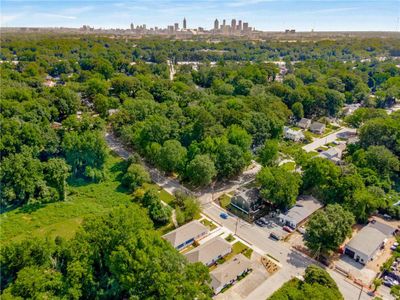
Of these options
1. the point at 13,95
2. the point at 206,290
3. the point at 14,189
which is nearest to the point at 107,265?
the point at 206,290

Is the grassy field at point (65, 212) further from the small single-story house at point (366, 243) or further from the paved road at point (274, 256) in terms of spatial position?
the small single-story house at point (366, 243)

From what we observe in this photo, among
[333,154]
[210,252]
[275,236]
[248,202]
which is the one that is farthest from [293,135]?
[210,252]

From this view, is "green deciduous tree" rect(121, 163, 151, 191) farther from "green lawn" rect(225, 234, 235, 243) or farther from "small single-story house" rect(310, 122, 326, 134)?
"small single-story house" rect(310, 122, 326, 134)

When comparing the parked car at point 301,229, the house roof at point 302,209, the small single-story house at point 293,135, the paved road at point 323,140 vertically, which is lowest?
the parked car at point 301,229

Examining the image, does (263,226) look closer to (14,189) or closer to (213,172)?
(213,172)

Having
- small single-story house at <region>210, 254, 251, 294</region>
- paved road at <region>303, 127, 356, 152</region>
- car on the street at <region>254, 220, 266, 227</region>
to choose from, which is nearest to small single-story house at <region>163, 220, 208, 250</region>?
small single-story house at <region>210, 254, 251, 294</region>

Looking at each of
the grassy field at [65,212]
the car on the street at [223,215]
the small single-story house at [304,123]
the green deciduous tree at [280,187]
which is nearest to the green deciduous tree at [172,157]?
the grassy field at [65,212]

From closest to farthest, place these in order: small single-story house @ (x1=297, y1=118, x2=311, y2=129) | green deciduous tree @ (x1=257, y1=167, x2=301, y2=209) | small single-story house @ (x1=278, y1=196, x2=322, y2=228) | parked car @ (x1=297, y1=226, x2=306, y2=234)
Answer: parked car @ (x1=297, y1=226, x2=306, y2=234) → small single-story house @ (x1=278, y1=196, x2=322, y2=228) → green deciduous tree @ (x1=257, y1=167, x2=301, y2=209) → small single-story house @ (x1=297, y1=118, x2=311, y2=129)
